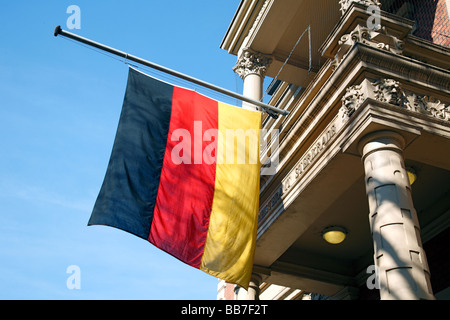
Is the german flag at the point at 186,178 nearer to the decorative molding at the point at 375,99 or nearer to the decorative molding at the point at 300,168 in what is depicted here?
the decorative molding at the point at 300,168

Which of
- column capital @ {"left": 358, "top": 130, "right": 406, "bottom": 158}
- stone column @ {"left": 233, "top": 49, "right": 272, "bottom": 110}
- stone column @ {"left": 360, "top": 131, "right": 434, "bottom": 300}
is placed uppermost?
stone column @ {"left": 233, "top": 49, "right": 272, "bottom": 110}

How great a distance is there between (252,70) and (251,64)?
29 centimetres

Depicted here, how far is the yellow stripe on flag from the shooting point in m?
8.16

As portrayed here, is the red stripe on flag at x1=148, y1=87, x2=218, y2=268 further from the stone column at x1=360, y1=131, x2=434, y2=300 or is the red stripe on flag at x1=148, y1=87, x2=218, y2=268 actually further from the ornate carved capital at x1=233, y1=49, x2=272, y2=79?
the ornate carved capital at x1=233, y1=49, x2=272, y2=79

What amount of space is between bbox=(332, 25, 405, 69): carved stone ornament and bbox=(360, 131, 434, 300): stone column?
1.90m

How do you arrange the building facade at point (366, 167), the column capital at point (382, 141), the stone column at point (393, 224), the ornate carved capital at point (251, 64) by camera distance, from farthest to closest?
the ornate carved capital at point (251, 64) → the column capital at point (382, 141) → the building facade at point (366, 167) → the stone column at point (393, 224)

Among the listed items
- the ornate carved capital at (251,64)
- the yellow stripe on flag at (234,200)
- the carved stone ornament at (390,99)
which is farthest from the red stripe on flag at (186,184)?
the ornate carved capital at (251,64)

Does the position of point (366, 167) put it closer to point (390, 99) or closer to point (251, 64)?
point (390, 99)

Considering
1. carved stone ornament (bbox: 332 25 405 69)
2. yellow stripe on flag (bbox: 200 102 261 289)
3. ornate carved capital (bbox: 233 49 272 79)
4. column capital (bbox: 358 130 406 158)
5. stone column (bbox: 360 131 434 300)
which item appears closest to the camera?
stone column (bbox: 360 131 434 300)

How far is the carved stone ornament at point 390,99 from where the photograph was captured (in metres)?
8.23

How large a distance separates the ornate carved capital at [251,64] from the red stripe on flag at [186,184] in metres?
5.72

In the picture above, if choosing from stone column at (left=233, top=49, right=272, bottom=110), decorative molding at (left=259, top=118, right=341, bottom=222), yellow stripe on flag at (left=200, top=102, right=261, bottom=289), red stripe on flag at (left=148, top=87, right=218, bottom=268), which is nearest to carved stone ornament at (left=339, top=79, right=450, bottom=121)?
decorative molding at (left=259, top=118, right=341, bottom=222)

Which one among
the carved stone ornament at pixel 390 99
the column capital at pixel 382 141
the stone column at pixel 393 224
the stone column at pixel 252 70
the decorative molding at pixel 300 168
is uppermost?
the stone column at pixel 252 70

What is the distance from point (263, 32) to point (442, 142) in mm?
8459
